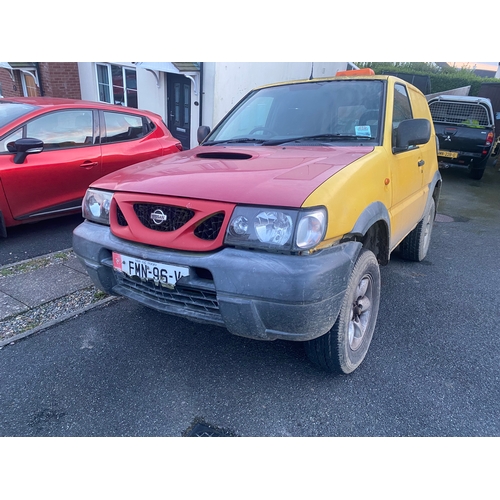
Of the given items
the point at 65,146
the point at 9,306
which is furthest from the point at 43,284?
the point at 65,146

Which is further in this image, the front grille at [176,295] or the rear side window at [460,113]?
the rear side window at [460,113]

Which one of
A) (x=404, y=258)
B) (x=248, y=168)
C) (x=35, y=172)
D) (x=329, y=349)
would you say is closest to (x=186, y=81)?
(x=35, y=172)

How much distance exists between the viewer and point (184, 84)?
9656mm

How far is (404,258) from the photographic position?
14.3 ft

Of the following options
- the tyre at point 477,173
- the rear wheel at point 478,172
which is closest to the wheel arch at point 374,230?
the rear wheel at point 478,172

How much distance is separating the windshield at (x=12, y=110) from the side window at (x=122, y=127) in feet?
2.80

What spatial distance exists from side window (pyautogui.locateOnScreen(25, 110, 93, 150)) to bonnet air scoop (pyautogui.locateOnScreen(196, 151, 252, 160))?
2.58 metres

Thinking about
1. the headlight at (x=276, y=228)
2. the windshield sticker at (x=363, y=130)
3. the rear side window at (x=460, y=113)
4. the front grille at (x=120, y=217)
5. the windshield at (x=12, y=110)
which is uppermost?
the windshield sticker at (x=363, y=130)

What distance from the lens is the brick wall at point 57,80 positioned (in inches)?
460

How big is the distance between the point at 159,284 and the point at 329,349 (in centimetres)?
104

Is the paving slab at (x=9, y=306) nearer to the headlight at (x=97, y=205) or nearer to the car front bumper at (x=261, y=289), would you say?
the headlight at (x=97, y=205)

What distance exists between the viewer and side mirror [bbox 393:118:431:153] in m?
2.63

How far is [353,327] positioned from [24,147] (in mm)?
3768

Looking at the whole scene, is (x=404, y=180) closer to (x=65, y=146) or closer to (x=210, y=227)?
(x=210, y=227)
